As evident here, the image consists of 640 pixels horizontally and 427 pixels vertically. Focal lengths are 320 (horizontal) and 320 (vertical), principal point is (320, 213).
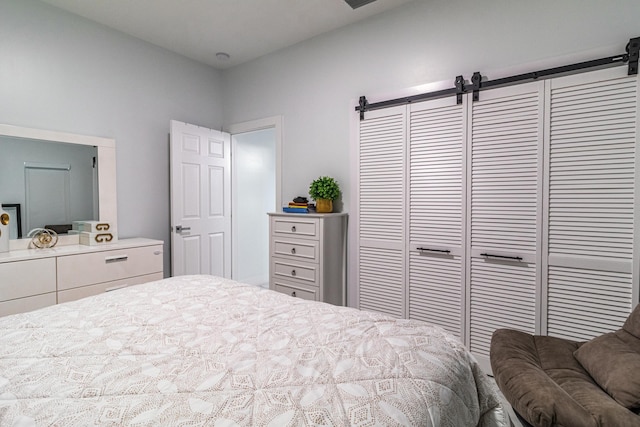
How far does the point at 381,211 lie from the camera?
276 centimetres

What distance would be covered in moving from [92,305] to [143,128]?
95.1 inches

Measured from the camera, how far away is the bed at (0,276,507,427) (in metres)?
0.74

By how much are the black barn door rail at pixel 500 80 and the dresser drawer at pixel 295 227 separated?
105 centimetres

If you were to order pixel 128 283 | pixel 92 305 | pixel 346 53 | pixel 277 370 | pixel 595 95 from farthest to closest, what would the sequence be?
pixel 346 53 < pixel 128 283 < pixel 595 95 < pixel 92 305 < pixel 277 370

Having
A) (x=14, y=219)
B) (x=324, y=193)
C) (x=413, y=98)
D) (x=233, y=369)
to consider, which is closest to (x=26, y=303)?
(x=14, y=219)

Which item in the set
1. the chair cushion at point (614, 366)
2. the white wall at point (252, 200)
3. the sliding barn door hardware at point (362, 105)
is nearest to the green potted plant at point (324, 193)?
the sliding barn door hardware at point (362, 105)

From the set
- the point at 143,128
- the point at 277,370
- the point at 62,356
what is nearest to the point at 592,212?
the point at 277,370

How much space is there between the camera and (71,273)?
2438 mm

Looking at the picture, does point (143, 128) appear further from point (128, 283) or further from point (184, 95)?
point (128, 283)

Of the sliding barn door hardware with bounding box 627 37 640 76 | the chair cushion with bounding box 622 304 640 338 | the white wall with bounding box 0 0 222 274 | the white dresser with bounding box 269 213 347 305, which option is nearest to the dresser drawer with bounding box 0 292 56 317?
the white wall with bounding box 0 0 222 274

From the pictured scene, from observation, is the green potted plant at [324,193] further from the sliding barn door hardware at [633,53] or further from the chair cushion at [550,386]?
the sliding barn door hardware at [633,53]

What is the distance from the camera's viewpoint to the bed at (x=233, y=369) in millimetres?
736

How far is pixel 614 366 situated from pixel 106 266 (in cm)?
326

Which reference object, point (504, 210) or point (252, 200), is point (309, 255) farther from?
point (252, 200)
